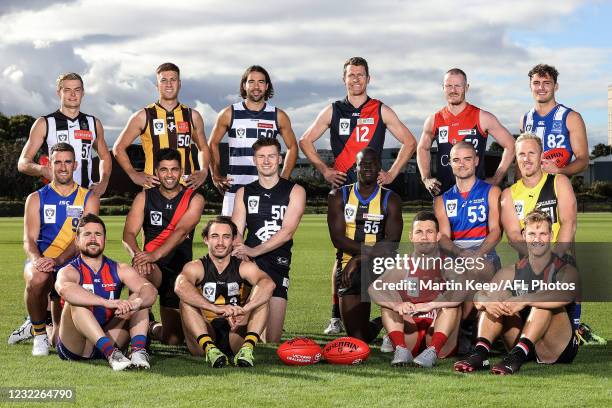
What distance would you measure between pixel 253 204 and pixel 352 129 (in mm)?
1378

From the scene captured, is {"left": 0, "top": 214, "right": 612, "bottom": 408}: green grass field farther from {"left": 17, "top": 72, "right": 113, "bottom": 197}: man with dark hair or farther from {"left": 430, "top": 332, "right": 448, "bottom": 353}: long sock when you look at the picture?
{"left": 17, "top": 72, "right": 113, "bottom": 197}: man with dark hair

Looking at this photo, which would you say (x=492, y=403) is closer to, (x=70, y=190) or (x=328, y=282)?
(x=70, y=190)

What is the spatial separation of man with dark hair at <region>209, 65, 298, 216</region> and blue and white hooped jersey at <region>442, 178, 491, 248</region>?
180cm

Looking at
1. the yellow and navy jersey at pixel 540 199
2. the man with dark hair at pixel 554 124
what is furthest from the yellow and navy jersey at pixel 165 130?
the man with dark hair at pixel 554 124

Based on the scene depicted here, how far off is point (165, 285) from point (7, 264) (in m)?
9.78

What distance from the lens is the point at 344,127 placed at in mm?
8078

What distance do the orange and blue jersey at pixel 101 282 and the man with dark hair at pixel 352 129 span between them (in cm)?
240

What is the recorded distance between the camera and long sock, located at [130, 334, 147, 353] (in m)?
5.96

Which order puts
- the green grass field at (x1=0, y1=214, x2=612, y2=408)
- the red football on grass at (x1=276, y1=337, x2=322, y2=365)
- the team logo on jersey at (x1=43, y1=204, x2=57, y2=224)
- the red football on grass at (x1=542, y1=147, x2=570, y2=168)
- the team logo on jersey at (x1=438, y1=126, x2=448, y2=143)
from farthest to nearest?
the team logo on jersey at (x1=438, y1=126, x2=448, y2=143)
the red football on grass at (x1=542, y1=147, x2=570, y2=168)
the team logo on jersey at (x1=43, y1=204, x2=57, y2=224)
the red football on grass at (x1=276, y1=337, x2=322, y2=365)
the green grass field at (x1=0, y1=214, x2=612, y2=408)

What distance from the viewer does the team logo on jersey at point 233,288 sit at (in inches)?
254

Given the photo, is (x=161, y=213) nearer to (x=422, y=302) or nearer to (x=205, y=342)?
(x=205, y=342)

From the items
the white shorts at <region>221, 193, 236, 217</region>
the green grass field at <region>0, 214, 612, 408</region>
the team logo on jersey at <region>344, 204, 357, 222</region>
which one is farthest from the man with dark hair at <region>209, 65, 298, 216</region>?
the green grass field at <region>0, 214, 612, 408</region>

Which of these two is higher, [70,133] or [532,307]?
[70,133]

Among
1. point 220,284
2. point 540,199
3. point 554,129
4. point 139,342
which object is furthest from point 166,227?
point 554,129
